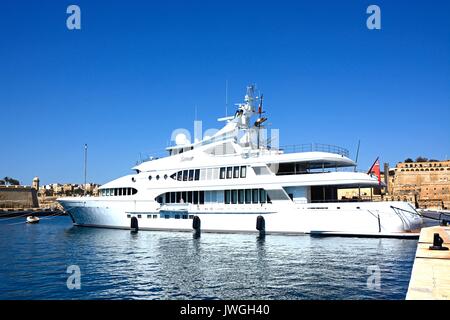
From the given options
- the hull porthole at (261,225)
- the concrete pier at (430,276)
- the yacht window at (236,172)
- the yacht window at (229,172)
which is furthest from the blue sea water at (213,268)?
the yacht window at (229,172)

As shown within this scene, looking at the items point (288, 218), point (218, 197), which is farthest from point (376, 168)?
point (218, 197)

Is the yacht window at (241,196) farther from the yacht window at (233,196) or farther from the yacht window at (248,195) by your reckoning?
the yacht window at (233,196)

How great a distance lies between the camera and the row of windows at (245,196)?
33522 millimetres

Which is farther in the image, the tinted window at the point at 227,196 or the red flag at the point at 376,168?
the tinted window at the point at 227,196

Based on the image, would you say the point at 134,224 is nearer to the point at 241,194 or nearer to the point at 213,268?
the point at 241,194

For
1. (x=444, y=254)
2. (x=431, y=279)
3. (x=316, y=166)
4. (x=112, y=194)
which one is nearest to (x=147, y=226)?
(x=112, y=194)

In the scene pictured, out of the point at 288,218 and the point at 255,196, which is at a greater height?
the point at 255,196

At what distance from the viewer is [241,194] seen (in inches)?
1363

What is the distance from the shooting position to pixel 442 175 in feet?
366

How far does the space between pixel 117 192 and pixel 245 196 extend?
14628 mm

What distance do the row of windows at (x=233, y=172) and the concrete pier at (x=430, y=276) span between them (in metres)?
17.4
